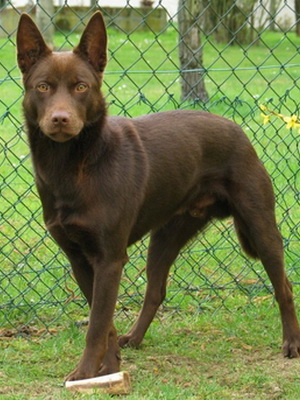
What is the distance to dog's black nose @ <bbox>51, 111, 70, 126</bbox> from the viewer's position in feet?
11.7

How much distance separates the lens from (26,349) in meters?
4.48

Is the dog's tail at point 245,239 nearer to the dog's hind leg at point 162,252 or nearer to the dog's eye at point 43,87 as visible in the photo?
the dog's hind leg at point 162,252

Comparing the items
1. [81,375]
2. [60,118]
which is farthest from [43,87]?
[81,375]

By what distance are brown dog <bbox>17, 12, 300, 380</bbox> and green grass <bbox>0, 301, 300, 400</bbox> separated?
5.9 inches

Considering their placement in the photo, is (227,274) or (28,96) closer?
(28,96)

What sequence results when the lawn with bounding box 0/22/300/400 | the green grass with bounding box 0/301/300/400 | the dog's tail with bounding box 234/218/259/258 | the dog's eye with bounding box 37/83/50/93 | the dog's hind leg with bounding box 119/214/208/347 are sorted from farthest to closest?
the dog's hind leg with bounding box 119/214/208/347 < the dog's tail with bounding box 234/218/259/258 < the lawn with bounding box 0/22/300/400 < the green grass with bounding box 0/301/300/400 < the dog's eye with bounding box 37/83/50/93

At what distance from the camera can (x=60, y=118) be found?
11.7ft

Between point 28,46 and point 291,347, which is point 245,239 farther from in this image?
point 28,46

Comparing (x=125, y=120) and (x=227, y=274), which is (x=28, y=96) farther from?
(x=227, y=274)

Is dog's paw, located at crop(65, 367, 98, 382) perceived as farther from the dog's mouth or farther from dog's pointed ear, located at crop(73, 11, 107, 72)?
dog's pointed ear, located at crop(73, 11, 107, 72)

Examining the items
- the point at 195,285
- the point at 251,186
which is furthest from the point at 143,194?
→ the point at 195,285

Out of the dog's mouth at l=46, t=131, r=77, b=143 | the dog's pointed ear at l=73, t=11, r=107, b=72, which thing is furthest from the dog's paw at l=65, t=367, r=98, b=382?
the dog's pointed ear at l=73, t=11, r=107, b=72

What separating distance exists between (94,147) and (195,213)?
0.87 metres

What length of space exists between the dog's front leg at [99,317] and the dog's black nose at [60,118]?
0.65m
